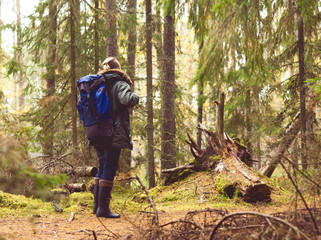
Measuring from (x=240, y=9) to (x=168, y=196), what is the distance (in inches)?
157

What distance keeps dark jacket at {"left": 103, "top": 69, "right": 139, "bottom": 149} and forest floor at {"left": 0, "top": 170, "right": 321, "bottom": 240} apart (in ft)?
2.86

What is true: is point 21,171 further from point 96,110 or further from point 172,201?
point 172,201

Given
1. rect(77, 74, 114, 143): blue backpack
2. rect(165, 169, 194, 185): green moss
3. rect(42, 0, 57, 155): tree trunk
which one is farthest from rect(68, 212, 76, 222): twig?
rect(42, 0, 57, 155): tree trunk

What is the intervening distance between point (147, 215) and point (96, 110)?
2.06 meters

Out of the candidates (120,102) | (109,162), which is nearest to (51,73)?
(120,102)

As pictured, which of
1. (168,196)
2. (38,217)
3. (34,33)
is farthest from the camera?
(34,33)

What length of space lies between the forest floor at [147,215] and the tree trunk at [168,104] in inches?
99.9

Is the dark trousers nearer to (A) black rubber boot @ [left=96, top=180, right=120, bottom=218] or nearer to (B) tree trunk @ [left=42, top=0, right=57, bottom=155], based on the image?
(A) black rubber boot @ [left=96, top=180, right=120, bottom=218]

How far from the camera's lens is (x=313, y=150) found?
3.34 m

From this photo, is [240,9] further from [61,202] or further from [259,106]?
[259,106]

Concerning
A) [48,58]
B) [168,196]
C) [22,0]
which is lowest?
[168,196]

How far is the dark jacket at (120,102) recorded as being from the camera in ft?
14.4

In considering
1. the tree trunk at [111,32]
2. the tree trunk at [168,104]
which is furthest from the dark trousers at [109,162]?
the tree trunk at [111,32]

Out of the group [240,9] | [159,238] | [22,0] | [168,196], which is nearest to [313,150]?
[159,238]
